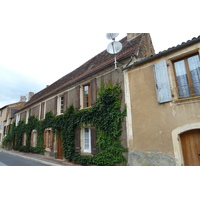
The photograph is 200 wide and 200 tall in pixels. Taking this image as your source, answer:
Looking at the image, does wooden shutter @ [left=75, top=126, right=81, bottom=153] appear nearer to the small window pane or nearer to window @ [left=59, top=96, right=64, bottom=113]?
window @ [left=59, top=96, right=64, bottom=113]

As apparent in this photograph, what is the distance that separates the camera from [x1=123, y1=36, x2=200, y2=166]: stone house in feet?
15.4

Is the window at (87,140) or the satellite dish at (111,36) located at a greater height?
the satellite dish at (111,36)

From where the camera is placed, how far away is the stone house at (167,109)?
4.68 metres

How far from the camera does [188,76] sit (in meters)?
5.01

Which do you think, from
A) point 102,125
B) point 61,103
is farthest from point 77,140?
point 61,103

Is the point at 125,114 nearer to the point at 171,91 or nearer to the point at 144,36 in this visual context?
the point at 171,91

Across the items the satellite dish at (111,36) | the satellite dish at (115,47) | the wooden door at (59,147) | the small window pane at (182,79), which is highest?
the satellite dish at (111,36)

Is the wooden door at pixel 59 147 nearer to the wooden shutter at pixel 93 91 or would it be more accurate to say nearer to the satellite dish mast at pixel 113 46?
the wooden shutter at pixel 93 91

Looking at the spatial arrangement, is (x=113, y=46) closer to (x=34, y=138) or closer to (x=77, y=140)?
(x=77, y=140)

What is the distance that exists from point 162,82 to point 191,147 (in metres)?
2.51

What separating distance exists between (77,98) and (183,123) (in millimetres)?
6637

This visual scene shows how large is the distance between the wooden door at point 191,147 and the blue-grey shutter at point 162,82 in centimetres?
137

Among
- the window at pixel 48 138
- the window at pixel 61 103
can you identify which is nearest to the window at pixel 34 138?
the window at pixel 48 138

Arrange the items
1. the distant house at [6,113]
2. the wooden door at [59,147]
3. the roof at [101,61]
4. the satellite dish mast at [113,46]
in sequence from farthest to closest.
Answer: the distant house at [6,113] → the wooden door at [59,147] → the roof at [101,61] → the satellite dish mast at [113,46]
